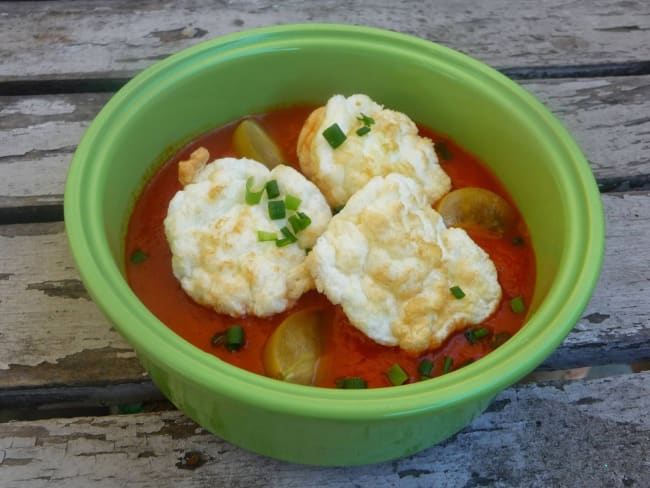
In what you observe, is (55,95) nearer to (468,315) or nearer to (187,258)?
(187,258)

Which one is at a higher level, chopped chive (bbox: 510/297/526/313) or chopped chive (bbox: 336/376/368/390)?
chopped chive (bbox: 510/297/526/313)

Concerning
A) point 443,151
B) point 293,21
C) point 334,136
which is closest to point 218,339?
point 334,136

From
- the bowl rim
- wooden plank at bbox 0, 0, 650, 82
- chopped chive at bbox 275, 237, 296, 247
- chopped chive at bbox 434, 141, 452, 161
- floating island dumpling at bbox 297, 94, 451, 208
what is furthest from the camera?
wooden plank at bbox 0, 0, 650, 82

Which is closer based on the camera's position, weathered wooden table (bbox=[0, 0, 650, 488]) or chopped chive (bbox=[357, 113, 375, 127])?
weathered wooden table (bbox=[0, 0, 650, 488])

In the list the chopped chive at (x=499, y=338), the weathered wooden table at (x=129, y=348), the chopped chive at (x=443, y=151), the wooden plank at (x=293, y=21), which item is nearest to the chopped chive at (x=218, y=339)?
the weathered wooden table at (x=129, y=348)

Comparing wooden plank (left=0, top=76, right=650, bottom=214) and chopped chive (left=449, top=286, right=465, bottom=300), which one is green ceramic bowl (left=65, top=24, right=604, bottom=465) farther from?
wooden plank (left=0, top=76, right=650, bottom=214)

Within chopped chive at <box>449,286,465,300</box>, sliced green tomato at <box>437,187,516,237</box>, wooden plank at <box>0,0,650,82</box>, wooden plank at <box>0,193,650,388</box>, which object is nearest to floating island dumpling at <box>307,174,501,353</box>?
chopped chive at <box>449,286,465,300</box>

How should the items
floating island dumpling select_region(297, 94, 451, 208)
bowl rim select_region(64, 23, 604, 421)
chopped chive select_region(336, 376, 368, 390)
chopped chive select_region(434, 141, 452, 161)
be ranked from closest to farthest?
bowl rim select_region(64, 23, 604, 421) < chopped chive select_region(336, 376, 368, 390) < floating island dumpling select_region(297, 94, 451, 208) < chopped chive select_region(434, 141, 452, 161)

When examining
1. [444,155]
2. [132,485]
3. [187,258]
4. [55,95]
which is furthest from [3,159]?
[444,155]
